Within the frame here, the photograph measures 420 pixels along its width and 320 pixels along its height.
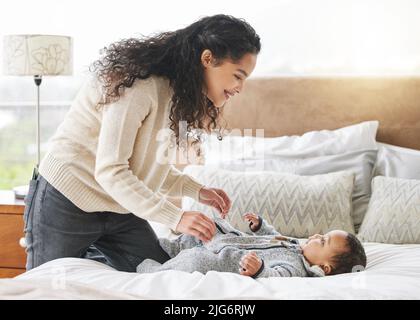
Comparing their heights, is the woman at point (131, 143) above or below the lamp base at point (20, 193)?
above

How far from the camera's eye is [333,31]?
306 cm

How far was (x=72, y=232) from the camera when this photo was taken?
193 cm

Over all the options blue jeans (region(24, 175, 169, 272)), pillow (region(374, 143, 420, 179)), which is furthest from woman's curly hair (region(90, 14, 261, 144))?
pillow (region(374, 143, 420, 179))

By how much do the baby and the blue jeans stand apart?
0.09 m

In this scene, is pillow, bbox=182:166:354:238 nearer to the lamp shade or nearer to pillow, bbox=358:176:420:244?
pillow, bbox=358:176:420:244

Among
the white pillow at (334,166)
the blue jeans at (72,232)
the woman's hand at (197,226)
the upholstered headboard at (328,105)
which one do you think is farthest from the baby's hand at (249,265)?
the upholstered headboard at (328,105)

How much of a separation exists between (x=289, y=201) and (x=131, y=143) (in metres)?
0.94

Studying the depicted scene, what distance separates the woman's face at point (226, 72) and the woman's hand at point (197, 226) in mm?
373

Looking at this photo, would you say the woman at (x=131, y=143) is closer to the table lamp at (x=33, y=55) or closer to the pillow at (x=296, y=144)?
the pillow at (x=296, y=144)

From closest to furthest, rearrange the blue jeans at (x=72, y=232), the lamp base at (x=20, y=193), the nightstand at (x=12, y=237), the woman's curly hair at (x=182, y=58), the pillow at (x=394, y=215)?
1. the woman's curly hair at (x=182, y=58)
2. the blue jeans at (x=72, y=232)
3. the pillow at (x=394, y=215)
4. the nightstand at (x=12, y=237)
5. the lamp base at (x=20, y=193)

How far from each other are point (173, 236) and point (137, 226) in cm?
35

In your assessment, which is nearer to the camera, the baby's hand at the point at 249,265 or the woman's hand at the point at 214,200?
the baby's hand at the point at 249,265

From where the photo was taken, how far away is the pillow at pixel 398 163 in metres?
2.62

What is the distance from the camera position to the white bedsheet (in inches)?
58.2
